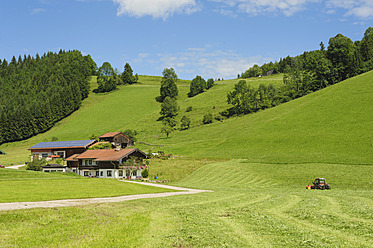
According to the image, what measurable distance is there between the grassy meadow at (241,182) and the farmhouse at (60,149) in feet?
28.1

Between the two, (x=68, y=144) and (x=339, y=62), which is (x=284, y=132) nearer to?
(x=68, y=144)

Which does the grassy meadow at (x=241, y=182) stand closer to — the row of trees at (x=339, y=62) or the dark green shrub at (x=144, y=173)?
the dark green shrub at (x=144, y=173)

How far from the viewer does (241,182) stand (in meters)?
58.6

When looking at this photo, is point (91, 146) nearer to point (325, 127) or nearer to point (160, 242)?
point (325, 127)

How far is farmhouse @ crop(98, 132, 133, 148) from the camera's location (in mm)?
114312

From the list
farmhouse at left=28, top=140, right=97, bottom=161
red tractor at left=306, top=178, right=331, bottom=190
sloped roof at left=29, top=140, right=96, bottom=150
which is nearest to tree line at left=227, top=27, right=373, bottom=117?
sloped roof at left=29, top=140, right=96, bottom=150

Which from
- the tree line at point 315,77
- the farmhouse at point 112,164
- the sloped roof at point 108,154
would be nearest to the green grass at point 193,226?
the farmhouse at point 112,164

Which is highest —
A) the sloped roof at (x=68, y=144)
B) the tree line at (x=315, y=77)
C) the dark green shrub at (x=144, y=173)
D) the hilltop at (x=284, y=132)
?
the tree line at (x=315, y=77)

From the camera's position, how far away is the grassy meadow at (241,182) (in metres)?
16.4

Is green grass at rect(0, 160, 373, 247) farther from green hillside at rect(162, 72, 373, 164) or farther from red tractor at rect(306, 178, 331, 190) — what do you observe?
green hillside at rect(162, 72, 373, 164)

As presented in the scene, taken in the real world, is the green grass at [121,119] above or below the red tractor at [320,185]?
above

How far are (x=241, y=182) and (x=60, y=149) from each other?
7251 centimetres

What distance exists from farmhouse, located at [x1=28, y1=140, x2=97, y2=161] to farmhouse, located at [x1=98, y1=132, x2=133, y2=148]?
26.6ft

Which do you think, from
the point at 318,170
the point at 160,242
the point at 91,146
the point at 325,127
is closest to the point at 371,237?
the point at 160,242
